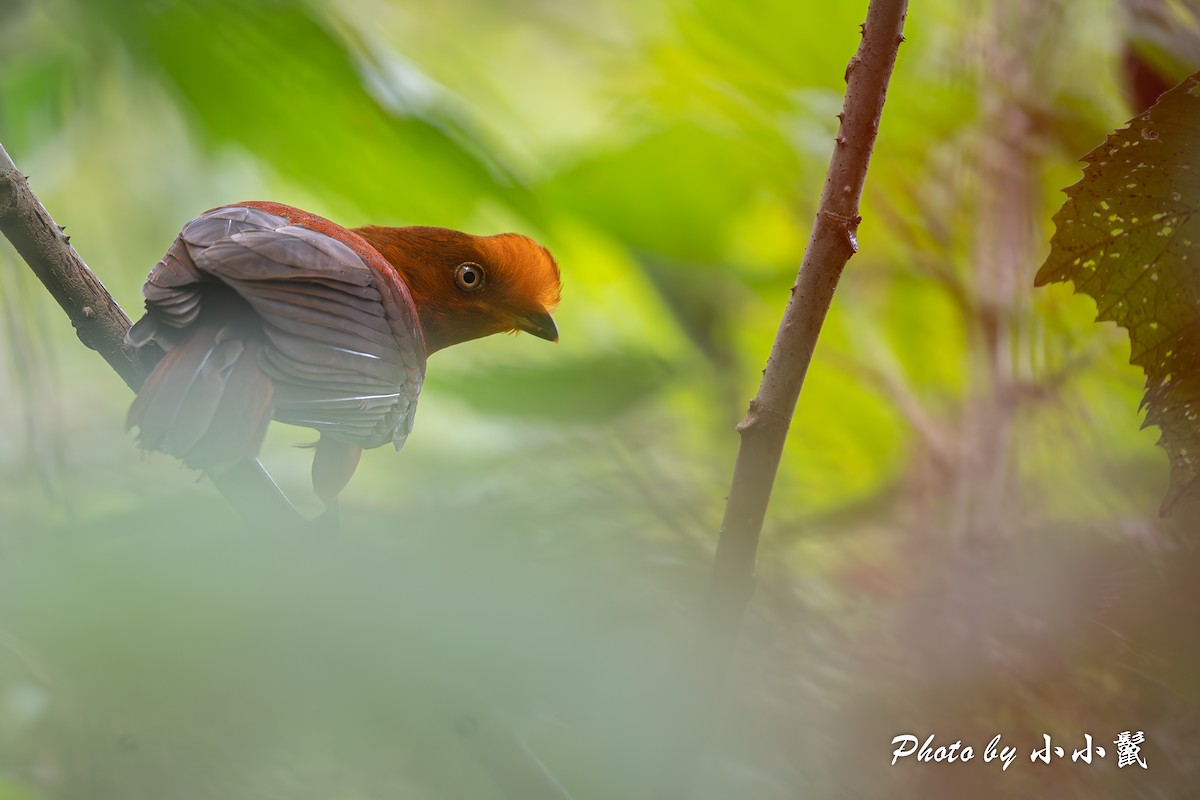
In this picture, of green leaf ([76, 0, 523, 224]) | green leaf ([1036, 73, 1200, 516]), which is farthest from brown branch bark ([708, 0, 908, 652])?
green leaf ([76, 0, 523, 224])

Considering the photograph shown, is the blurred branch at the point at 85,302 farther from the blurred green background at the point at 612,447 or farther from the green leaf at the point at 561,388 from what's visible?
the green leaf at the point at 561,388

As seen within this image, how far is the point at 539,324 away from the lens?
751 millimetres

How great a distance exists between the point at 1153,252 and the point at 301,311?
47 cm

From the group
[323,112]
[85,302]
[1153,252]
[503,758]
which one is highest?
[323,112]

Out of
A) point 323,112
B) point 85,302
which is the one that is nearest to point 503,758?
point 85,302

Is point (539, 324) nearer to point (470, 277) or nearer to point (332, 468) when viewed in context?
point (470, 277)

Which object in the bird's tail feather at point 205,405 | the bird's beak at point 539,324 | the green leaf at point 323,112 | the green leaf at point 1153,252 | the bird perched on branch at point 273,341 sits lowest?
the bird's tail feather at point 205,405

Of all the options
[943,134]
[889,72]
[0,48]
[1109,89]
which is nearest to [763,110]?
[943,134]

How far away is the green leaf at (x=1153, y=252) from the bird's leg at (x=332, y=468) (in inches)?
18.8

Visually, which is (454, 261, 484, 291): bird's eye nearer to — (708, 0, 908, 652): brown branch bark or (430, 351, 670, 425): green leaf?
(430, 351, 670, 425): green leaf

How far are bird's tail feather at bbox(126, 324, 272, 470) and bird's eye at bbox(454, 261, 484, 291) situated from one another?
0.24 meters

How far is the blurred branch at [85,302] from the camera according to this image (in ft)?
1.71

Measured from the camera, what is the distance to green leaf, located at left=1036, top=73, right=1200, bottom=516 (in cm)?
49

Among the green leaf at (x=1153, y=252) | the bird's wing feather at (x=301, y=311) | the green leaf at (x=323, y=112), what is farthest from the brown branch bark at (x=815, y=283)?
the green leaf at (x=323, y=112)
